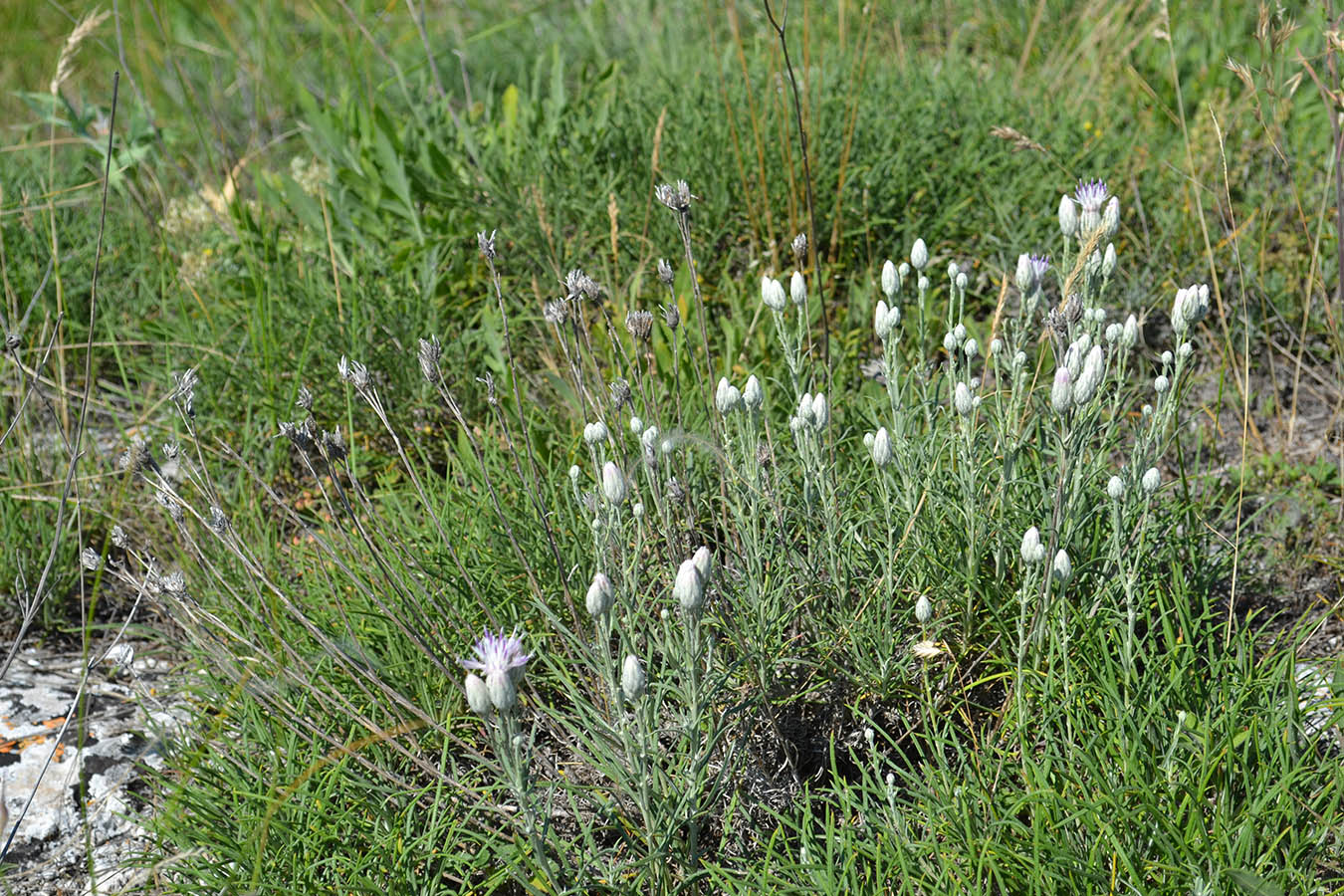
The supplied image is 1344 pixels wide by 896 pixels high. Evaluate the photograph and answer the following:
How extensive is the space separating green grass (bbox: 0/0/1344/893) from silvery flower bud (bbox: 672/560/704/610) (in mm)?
389

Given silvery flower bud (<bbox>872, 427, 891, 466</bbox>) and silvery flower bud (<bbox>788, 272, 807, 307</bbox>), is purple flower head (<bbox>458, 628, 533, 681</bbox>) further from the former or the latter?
silvery flower bud (<bbox>788, 272, 807, 307</bbox>)

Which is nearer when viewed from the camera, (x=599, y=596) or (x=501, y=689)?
(x=501, y=689)

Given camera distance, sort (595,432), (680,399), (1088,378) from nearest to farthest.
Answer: (1088,378), (595,432), (680,399)

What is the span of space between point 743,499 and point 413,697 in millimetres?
759

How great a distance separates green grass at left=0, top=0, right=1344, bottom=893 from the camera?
5.52ft

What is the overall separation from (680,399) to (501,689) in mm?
1197

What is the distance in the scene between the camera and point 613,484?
158 cm

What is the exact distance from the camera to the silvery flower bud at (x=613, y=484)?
1563mm

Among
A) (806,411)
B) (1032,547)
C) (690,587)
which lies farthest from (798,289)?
(690,587)

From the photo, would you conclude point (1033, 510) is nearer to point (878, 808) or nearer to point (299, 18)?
point (878, 808)

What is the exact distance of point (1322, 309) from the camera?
3.14 m

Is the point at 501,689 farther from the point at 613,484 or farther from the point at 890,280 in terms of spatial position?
the point at 890,280

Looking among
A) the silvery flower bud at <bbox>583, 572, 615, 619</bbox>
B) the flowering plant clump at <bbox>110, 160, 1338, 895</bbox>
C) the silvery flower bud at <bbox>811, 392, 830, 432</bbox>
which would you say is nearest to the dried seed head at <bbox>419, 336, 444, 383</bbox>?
the flowering plant clump at <bbox>110, 160, 1338, 895</bbox>

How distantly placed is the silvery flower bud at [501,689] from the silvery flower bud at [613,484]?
0.37 meters
